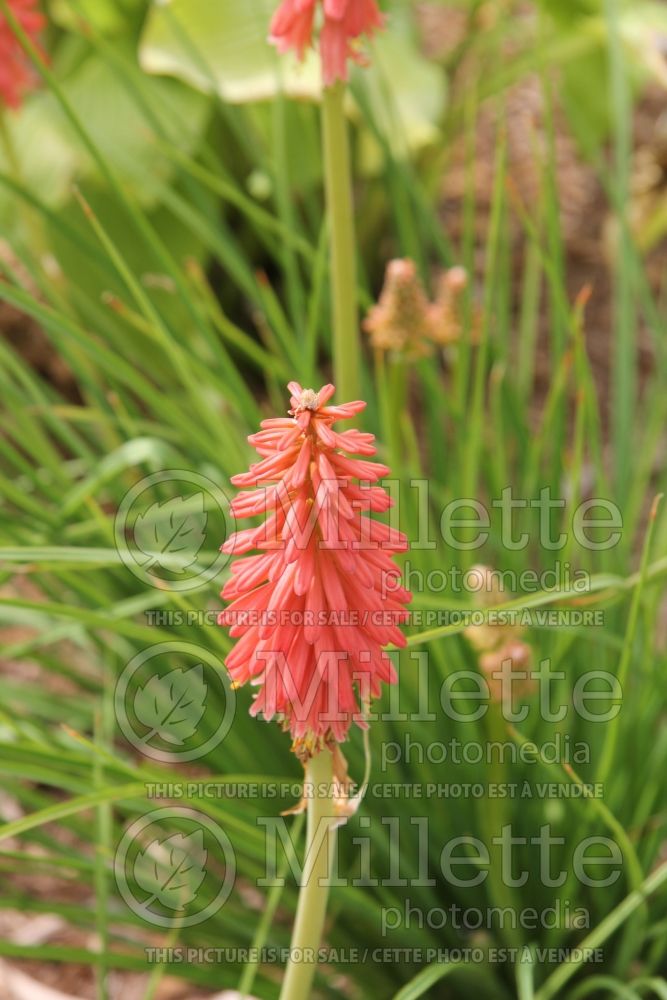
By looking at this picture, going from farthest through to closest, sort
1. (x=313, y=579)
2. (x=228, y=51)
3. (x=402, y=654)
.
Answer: (x=228, y=51) < (x=402, y=654) < (x=313, y=579)

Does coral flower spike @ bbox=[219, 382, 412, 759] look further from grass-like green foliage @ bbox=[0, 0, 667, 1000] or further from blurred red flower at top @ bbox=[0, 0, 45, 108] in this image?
blurred red flower at top @ bbox=[0, 0, 45, 108]

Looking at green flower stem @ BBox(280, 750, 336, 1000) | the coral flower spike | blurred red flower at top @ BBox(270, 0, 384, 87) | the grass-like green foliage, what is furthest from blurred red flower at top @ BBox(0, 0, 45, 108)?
green flower stem @ BBox(280, 750, 336, 1000)

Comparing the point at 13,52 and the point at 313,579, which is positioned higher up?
the point at 13,52

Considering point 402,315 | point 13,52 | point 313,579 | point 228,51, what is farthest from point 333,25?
point 228,51

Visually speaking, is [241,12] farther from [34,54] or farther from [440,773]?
[440,773]

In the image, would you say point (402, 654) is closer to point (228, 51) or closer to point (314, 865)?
Answer: point (314, 865)

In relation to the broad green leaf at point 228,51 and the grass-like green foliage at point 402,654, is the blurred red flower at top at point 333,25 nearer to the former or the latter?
the grass-like green foliage at point 402,654

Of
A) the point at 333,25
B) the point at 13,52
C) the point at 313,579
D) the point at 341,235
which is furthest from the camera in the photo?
the point at 13,52

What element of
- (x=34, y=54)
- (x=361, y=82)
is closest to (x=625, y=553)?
(x=361, y=82)

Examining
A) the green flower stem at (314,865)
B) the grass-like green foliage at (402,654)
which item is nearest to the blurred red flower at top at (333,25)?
the grass-like green foliage at (402,654)
